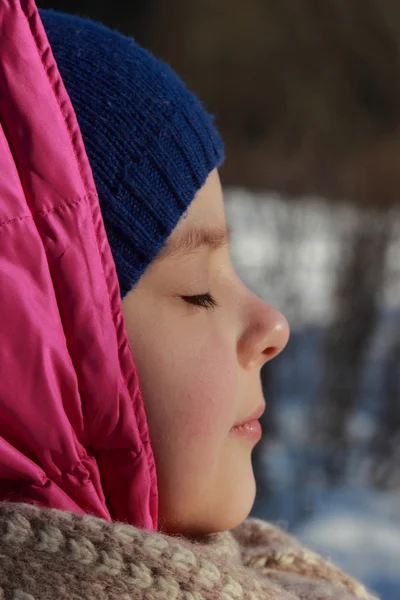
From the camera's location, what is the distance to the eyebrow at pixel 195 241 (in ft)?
4.50

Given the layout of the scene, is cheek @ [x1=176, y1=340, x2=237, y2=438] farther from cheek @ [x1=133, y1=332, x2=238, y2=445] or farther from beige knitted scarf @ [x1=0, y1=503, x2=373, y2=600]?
beige knitted scarf @ [x1=0, y1=503, x2=373, y2=600]

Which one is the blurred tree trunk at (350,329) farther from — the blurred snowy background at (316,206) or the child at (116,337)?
the child at (116,337)

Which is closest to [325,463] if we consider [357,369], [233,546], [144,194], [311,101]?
[357,369]

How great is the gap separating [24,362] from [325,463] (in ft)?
12.9

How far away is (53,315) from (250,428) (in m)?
0.47

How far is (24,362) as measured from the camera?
1.15m

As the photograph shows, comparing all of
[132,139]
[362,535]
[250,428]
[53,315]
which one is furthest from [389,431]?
[53,315]

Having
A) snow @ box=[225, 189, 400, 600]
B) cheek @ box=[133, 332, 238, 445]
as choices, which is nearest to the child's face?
cheek @ box=[133, 332, 238, 445]

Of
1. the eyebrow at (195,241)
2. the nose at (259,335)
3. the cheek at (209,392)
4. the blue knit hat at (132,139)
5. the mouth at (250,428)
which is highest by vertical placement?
the blue knit hat at (132,139)

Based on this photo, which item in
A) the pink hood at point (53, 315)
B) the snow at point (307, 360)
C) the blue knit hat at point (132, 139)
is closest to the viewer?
the pink hood at point (53, 315)

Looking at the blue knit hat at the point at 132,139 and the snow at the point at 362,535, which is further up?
the blue knit hat at the point at 132,139

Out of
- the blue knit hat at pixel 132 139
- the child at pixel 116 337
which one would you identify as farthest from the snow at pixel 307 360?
the blue knit hat at pixel 132 139

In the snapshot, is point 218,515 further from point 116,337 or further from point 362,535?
point 362,535

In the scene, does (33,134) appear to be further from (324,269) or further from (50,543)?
(324,269)
